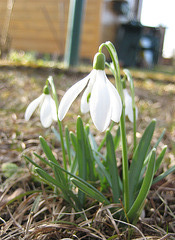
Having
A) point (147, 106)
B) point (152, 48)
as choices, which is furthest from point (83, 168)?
point (152, 48)

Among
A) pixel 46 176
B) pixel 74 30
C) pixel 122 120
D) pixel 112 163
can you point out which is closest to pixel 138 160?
pixel 112 163

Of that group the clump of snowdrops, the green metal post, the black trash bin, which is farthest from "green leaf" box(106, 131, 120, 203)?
the black trash bin

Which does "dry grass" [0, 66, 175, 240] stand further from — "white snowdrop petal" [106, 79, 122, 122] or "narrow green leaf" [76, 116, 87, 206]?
"white snowdrop petal" [106, 79, 122, 122]

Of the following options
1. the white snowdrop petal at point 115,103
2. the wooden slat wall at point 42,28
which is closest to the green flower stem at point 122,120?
the white snowdrop petal at point 115,103

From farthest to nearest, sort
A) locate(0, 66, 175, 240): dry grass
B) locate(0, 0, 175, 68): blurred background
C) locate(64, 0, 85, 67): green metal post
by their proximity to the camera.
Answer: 1. locate(0, 0, 175, 68): blurred background
2. locate(64, 0, 85, 67): green metal post
3. locate(0, 66, 175, 240): dry grass

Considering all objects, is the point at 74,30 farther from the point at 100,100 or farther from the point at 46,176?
the point at 100,100

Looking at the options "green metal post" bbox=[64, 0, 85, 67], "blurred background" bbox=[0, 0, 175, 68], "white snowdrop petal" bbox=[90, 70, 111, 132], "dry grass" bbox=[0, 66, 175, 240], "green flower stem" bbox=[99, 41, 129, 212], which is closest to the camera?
"white snowdrop petal" bbox=[90, 70, 111, 132]

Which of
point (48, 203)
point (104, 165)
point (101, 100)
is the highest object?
point (101, 100)

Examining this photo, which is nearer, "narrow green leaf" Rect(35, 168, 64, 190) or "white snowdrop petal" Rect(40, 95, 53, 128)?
"narrow green leaf" Rect(35, 168, 64, 190)
